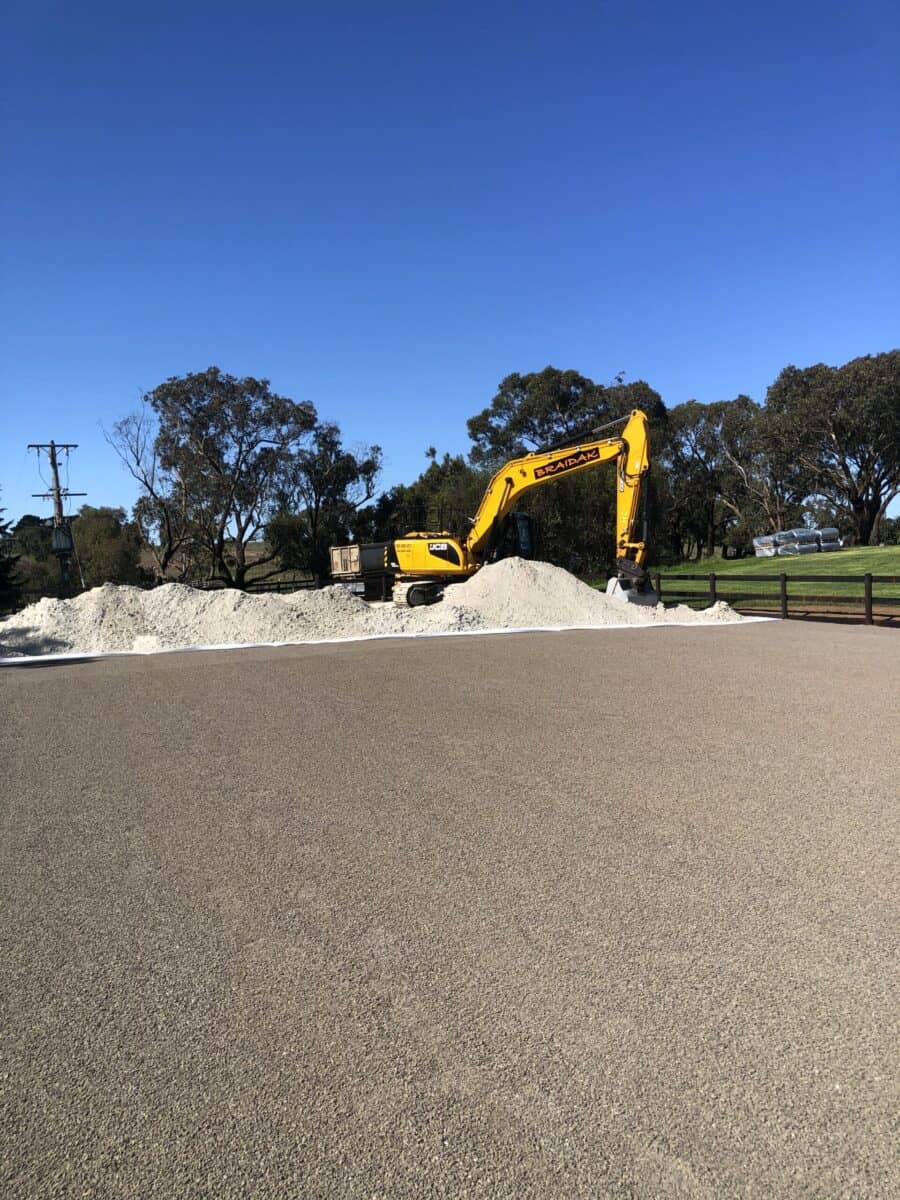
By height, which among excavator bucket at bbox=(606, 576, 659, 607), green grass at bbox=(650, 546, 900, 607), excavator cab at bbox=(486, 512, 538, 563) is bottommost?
green grass at bbox=(650, 546, 900, 607)

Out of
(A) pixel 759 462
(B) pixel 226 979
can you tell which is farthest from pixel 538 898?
(A) pixel 759 462

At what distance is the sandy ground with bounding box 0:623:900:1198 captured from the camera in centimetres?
237

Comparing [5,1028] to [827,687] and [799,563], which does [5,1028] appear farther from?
[799,563]

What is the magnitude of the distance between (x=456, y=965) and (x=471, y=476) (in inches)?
1839

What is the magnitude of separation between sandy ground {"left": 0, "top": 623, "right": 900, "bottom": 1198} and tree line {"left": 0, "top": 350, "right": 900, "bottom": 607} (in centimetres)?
3318

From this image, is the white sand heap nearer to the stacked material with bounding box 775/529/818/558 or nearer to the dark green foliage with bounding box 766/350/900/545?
the stacked material with bounding box 775/529/818/558

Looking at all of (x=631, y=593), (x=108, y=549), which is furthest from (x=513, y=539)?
(x=108, y=549)

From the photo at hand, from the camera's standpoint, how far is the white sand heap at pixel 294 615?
17.7m

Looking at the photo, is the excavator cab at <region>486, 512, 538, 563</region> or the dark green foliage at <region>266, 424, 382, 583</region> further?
the dark green foliage at <region>266, 424, 382, 583</region>

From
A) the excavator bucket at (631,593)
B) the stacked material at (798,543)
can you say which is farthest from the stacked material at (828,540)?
the excavator bucket at (631,593)

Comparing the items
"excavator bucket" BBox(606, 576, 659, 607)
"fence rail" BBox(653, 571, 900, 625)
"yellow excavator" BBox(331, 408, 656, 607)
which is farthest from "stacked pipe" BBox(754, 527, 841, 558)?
"excavator bucket" BBox(606, 576, 659, 607)

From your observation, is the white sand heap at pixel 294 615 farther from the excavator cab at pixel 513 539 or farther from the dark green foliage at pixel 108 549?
the dark green foliage at pixel 108 549

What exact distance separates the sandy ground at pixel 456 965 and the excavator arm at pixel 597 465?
12995mm

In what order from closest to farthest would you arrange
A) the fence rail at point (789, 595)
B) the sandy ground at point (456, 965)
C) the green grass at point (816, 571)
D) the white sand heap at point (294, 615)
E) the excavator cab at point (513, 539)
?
the sandy ground at point (456, 965)
the fence rail at point (789, 595)
the white sand heap at point (294, 615)
the excavator cab at point (513, 539)
the green grass at point (816, 571)
